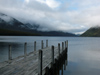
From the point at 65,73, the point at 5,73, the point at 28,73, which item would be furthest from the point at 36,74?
the point at 65,73

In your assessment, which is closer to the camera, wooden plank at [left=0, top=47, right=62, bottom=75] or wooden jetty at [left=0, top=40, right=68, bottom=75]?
wooden jetty at [left=0, top=40, right=68, bottom=75]

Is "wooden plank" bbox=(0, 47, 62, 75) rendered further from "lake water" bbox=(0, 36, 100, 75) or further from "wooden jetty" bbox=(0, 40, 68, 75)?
"lake water" bbox=(0, 36, 100, 75)

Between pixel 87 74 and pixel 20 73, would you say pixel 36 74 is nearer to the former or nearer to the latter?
pixel 20 73

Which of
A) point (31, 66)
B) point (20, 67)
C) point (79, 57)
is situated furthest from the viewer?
point (79, 57)

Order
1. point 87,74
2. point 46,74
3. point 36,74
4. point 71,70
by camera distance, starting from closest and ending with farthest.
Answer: point 36,74
point 46,74
point 87,74
point 71,70

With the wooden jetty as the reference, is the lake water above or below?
below

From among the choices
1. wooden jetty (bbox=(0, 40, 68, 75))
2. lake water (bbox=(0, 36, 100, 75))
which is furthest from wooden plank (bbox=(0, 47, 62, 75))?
lake water (bbox=(0, 36, 100, 75))

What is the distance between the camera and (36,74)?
21.0ft

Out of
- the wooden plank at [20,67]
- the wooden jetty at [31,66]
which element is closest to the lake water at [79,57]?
the wooden jetty at [31,66]

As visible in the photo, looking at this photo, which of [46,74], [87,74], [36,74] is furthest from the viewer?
[87,74]

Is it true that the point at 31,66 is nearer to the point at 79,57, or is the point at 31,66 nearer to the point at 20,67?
the point at 20,67

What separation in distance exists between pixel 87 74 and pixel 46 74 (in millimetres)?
10223

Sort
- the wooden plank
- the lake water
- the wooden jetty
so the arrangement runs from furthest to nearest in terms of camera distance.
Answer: the lake water < the wooden plank < the wooden jetty

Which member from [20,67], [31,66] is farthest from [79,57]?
[20,67]
